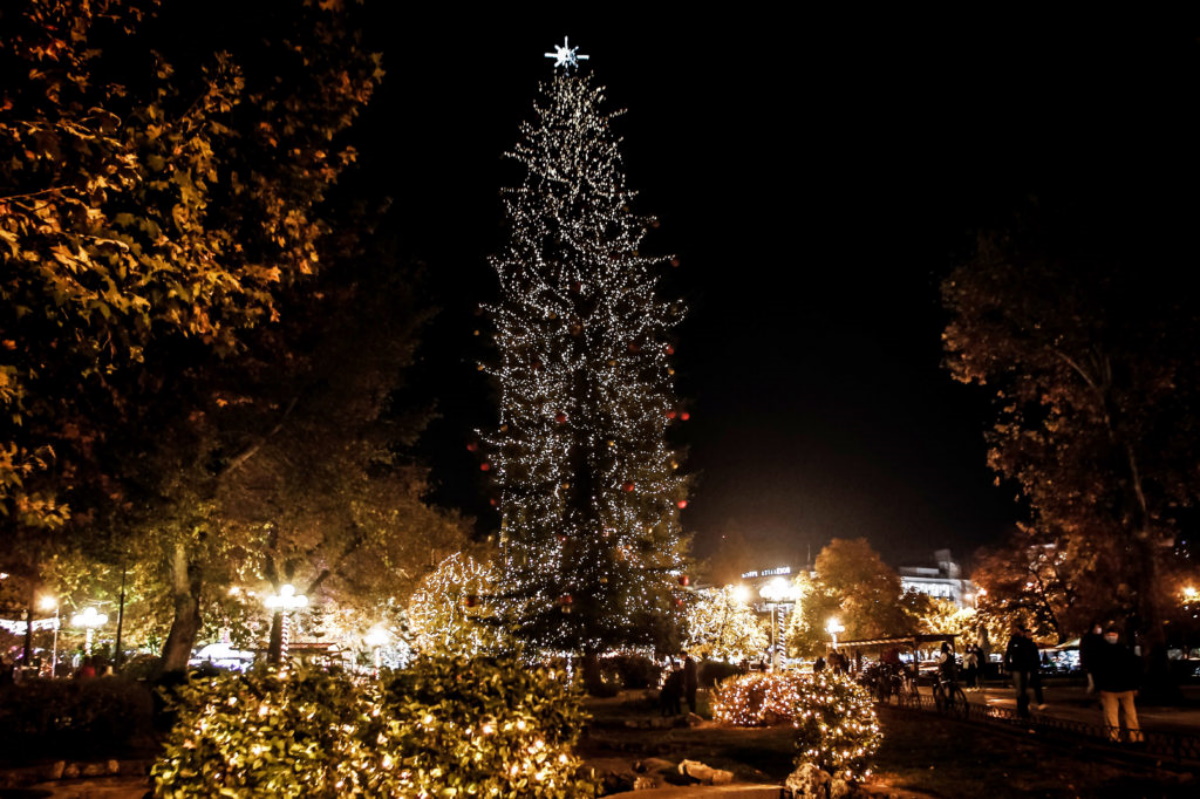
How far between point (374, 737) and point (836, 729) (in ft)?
19.3

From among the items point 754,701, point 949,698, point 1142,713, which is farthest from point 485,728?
point 1142,713

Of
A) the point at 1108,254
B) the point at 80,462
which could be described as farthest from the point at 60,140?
the point at 1108,254

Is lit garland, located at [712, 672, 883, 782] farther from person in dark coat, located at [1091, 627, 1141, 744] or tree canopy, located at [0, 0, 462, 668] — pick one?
tree canopy, located at [0, 0, 462, 668]

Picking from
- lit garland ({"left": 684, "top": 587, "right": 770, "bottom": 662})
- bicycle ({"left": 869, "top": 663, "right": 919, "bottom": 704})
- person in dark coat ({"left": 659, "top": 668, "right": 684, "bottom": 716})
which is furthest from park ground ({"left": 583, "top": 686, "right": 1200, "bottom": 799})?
lit garland ({"left": 684, "top": 587, "right": 770, "bottom": 662})

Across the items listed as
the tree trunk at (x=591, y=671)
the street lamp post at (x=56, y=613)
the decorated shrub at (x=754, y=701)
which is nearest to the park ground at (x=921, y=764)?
the decorated shrub at (x=754, y=701)

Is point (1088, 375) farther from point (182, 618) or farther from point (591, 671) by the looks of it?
point (182, 618)

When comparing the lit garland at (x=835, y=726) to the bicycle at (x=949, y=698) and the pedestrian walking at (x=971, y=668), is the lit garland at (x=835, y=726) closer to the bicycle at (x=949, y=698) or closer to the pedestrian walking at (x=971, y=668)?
the bicycle at (x=949, y=698)

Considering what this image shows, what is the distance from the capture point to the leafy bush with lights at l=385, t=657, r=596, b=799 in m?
4.64

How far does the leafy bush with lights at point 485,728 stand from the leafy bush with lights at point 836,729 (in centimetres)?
447

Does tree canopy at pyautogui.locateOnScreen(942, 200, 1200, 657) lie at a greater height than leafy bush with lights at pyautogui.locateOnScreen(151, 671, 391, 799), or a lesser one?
greater

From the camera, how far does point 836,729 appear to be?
9.02m

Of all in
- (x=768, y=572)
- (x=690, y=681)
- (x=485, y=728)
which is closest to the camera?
(x=485, y=728)

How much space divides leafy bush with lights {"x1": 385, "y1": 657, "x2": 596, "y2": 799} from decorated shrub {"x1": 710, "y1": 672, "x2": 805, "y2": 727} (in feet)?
41.0

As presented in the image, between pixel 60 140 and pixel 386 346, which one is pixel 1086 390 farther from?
pixel 60 140
